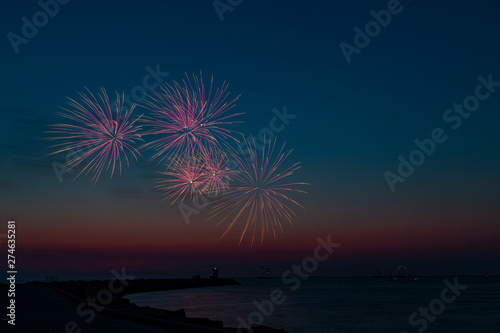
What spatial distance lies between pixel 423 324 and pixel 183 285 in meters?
133

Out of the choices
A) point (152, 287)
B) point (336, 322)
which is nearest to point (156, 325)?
point (336, 322)

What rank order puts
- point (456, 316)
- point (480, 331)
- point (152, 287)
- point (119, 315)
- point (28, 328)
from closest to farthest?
point (28, 328) < point (119, 315) < point (480, 331) < point (456, 316) < point (152, 287)

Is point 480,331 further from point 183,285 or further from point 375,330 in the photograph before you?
point 183,285

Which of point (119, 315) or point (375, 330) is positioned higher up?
point (119, 315)

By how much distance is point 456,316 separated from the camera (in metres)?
61.6

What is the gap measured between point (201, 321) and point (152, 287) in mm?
127667

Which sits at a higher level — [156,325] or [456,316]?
[156,325]

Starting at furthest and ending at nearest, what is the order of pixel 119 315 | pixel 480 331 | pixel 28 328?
pixel 480 331
pixel 119 315
pixel 28 328

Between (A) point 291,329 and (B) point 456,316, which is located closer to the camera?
(A) point 291,329

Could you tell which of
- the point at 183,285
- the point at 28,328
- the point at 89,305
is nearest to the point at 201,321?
the point at 28,328

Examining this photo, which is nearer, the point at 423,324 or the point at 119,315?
the point at 119,315

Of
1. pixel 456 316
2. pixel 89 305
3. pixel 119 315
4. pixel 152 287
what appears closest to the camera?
pixel 119 315

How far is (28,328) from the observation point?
17.3m

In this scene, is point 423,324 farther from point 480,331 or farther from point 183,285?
point 183,285
